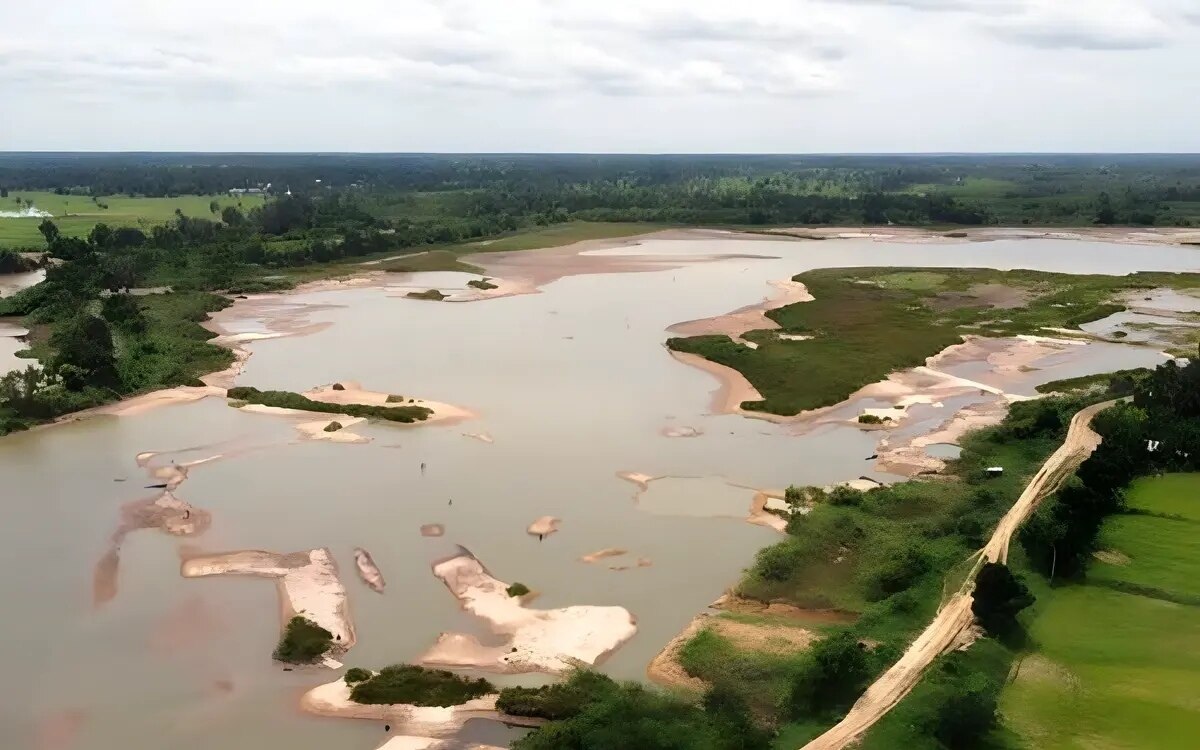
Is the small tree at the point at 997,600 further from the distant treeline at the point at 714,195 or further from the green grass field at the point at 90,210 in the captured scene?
the green grass field at the point at 90,210

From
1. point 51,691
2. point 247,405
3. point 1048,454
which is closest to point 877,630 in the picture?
point 1048,454

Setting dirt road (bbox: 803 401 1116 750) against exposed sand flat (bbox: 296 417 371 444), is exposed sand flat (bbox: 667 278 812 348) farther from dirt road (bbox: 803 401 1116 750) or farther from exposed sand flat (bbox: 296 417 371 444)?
dirt road (bbox: 803 401 1116 750)

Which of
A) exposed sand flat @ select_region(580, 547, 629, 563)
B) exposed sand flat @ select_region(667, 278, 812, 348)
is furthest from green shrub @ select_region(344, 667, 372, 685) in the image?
exposed sand flat @ select_region(667, 278, 812, 348)

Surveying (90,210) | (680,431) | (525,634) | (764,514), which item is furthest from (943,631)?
(90,210)

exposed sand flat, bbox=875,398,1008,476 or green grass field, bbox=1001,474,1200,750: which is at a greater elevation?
exposed sand flat, bbox=875,398,1008,476

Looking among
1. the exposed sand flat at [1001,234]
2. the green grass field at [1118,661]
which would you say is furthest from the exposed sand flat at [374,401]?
the exposed sand flat at [1001,234]

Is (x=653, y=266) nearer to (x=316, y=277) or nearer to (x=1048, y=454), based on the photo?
(x=316, y=277)
